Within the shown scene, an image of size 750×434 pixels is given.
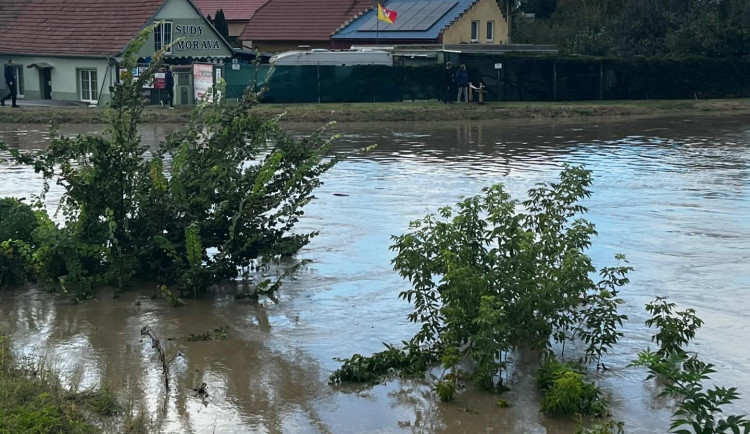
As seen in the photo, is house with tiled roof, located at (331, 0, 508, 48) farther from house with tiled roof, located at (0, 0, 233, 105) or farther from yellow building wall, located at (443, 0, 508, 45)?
house with tiled roof, located at (0, 0, 233, 105)

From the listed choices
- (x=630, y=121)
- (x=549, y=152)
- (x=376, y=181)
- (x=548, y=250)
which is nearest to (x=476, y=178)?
(x=376, y=181)

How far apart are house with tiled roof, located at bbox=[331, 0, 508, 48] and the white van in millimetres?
10948

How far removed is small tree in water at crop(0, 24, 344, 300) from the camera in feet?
40.1

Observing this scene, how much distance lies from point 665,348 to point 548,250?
1411 mm

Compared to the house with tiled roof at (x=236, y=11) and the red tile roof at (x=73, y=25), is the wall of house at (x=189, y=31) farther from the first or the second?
the house with tiled roof at (x=236, y=11)

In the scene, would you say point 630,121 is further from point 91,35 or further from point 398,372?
point 398,372

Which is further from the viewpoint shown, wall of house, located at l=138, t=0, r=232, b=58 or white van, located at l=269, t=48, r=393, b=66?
wall of house, located at l=138, t=0, r=232, b=58

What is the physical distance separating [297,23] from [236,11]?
6340mm

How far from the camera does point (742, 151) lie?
26141mm

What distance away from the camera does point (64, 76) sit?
39.4 meters

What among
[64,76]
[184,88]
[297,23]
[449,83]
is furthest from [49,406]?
[297,23]

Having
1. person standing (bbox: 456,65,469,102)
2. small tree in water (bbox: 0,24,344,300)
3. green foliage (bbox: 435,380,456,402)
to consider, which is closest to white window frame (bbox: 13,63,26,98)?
person standing (bbox: 456,65,469,102)

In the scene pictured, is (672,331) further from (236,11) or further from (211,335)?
(236,11)

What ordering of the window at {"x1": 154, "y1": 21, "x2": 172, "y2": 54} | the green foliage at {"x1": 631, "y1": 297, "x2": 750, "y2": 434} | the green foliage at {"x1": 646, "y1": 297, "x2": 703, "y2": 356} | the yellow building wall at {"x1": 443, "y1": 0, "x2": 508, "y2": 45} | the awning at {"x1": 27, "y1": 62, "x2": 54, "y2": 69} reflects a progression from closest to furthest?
the green foliage at {"x1": 631, "y1": 297, "x2": 750, "y2": 434}
the green foliage at {"x1": 646, "y1": 297, "x2": 703, "y2": 356}
the awning at {"x1": 27, "y1": 62, "x2": 54, "y2": 69}
the window at {"x1": 154, "y1": 21, "x2": 172, "y2": 54}
the yellow building wall at {"x1": 443, "y1": 0, "x2": 508, "y2": 45}
